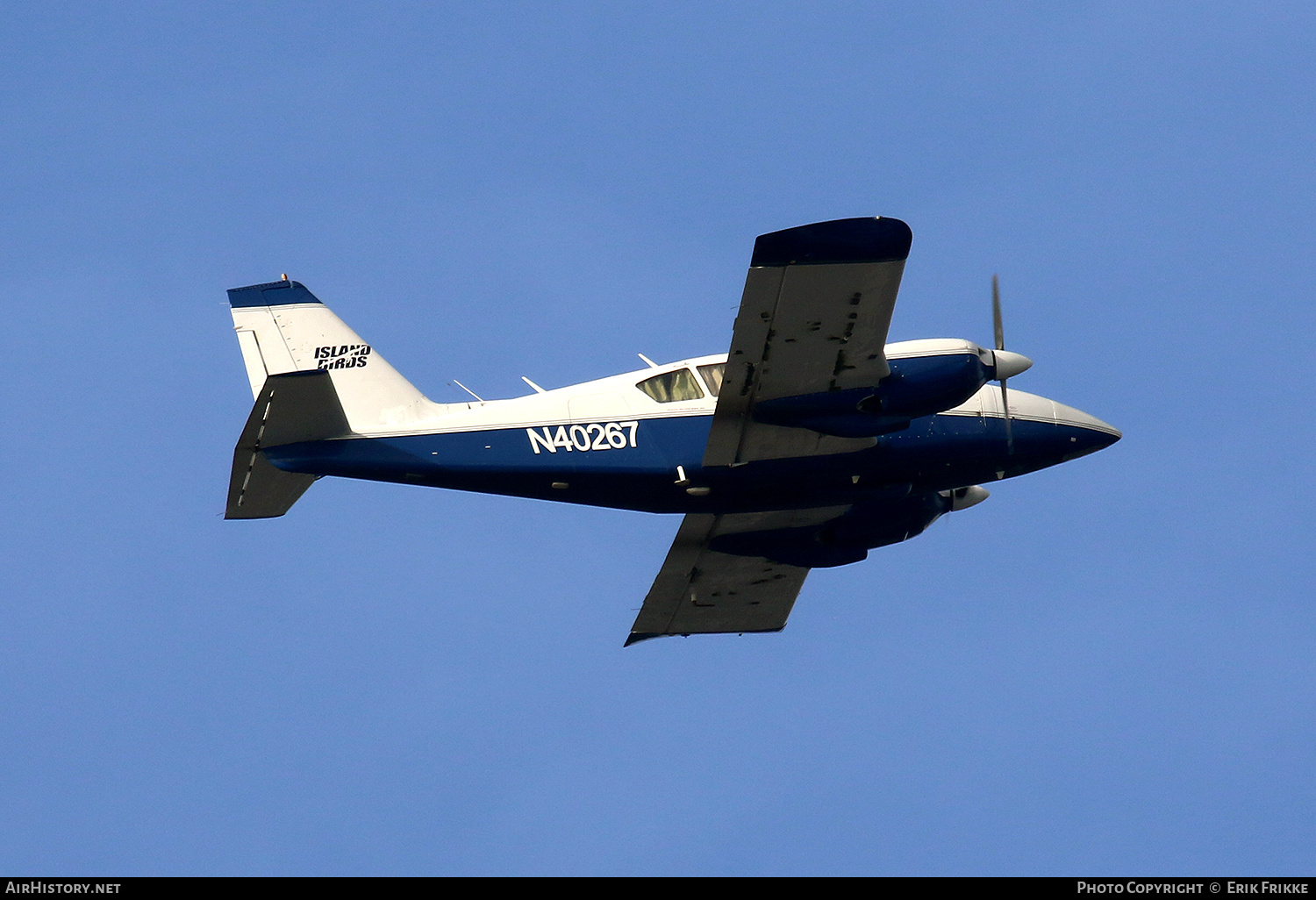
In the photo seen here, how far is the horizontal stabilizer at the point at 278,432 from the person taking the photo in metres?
34.2

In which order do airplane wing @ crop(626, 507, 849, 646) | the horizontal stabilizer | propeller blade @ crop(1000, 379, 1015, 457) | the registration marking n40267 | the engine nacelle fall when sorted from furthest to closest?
airplane wing @ crop(626, 507, 849, 646), propeller blade @ crop(1000, 379, 1015, 457), the registration marking n40267, the engine nacelle, the horizontal stabilizer

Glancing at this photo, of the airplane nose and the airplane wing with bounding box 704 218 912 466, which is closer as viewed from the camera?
the airplane wing with bounding box 704 218 912 466

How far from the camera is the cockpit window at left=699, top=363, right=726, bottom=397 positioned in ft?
119

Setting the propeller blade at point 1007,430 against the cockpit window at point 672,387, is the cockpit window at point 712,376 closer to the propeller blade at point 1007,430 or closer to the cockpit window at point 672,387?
the cockpit window at point 672,387

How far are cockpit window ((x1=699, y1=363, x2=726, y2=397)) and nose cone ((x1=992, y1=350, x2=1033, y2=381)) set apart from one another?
6424 millimetres

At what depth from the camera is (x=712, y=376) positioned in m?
36.4

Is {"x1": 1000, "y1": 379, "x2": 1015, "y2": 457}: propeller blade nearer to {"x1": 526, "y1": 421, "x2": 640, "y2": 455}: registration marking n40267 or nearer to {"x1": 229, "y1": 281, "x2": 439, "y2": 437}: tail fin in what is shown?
{"x1": 526, "y1": 421, "x2": 640, "y2": 455}: registration marking n40267

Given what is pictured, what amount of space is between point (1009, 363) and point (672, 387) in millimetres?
7959

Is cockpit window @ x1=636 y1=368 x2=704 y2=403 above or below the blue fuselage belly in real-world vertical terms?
above

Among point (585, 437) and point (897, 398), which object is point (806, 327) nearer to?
point (897, 398)

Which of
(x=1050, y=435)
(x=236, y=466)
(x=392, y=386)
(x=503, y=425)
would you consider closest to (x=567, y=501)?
(x=503, y=425)

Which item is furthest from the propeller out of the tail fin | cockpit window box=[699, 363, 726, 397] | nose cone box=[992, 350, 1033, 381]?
the tail fin

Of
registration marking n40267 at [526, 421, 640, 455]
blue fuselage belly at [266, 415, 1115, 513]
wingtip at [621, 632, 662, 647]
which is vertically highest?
registration marking n40267 at [526, 421, 640, 455]
